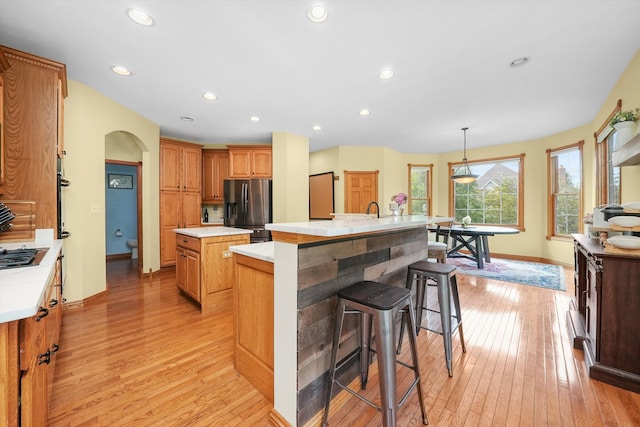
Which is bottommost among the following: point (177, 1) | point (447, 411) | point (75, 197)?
point (447, 411)

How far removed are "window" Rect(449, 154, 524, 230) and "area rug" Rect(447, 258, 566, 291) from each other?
1026mm

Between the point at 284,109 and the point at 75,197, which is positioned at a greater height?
the point at 284,109

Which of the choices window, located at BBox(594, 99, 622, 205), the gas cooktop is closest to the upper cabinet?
the gas cooktop

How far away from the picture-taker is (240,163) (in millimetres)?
5023

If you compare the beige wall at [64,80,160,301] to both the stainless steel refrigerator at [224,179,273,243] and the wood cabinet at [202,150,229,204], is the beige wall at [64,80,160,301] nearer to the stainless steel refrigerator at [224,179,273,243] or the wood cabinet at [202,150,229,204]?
the wood cabinet at [202,150,229,204]

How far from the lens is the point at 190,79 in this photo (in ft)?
9.25

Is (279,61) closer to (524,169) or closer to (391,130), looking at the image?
(391,130)

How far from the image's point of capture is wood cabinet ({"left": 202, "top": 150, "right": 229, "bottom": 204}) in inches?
206

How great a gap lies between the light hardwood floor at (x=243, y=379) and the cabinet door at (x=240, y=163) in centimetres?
290

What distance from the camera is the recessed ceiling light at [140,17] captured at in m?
1.83

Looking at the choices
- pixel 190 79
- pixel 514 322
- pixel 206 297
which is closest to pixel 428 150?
pixel 514 322

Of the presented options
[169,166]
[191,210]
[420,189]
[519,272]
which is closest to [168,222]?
[191,210]

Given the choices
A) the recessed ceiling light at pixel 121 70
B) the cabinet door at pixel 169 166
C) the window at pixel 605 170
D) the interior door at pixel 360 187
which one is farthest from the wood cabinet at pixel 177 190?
the window at pixel 605 170

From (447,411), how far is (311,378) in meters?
0.84
